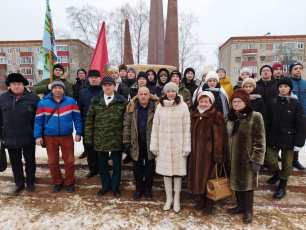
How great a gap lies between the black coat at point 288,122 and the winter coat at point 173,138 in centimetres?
133

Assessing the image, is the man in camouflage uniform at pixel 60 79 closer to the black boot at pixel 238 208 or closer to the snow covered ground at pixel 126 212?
the snow covered ground at pixel 126 212

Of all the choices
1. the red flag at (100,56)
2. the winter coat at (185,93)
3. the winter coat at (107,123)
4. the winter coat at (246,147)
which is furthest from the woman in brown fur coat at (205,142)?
the red flag at (100,56)

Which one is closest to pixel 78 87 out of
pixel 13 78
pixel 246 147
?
pixel 13 78

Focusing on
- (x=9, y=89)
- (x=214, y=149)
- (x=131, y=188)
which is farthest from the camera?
(x=131, y=188)

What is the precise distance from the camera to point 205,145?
3070 mm

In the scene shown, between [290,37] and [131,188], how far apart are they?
152 feet

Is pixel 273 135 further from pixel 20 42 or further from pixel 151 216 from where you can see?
pixel 20 42

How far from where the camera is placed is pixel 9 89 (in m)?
3.71

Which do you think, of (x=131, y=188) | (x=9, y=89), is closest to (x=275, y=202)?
(x=131, y=188)

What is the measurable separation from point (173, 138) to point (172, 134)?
0.17ft

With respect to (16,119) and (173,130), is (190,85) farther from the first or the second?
(16,119)

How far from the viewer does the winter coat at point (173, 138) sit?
3.13m

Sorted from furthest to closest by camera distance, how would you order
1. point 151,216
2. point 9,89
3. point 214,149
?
point 9,89 → point 151,216 → point 214,149

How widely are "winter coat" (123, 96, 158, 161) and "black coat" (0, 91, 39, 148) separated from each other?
1.51 meters
